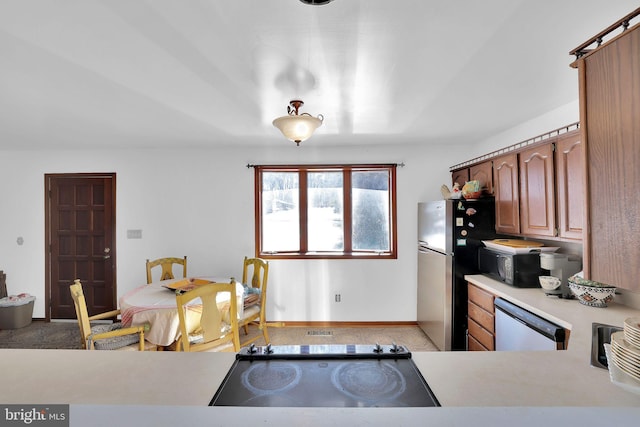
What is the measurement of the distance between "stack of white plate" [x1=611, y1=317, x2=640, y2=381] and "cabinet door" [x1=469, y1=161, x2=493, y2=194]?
7.45 feet

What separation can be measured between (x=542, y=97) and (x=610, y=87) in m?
1.75

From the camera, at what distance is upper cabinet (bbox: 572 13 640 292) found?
804 millimetres

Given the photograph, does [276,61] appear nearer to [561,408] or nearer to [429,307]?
[561,408]

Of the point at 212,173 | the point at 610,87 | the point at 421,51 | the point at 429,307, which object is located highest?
the point at 421,51

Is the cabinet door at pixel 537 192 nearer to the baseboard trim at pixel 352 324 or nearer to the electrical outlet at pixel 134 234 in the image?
the baseboard trim at pixel 352 324

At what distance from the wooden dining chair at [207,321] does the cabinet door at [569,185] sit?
256 centimetres

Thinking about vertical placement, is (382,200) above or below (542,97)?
below

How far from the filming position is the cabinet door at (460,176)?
343 cm

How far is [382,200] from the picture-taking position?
389 centimetres

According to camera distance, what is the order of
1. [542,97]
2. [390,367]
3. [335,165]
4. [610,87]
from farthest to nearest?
[335,165] → [542,97] → [390,367] → [610,87]

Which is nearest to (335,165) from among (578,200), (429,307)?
(429,307)

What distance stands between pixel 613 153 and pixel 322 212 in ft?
10.4

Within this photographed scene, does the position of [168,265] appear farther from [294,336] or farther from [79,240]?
[294,336]

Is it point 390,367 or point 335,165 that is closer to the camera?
point 390,367
